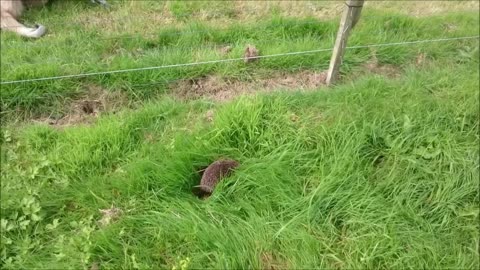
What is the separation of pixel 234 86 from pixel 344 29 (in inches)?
40.9

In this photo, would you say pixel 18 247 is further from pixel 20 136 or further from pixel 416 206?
pixel 416 206

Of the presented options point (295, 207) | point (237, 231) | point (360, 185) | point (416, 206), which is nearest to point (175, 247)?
point (237, 231)

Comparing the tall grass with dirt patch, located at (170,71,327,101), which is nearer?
the tall grass

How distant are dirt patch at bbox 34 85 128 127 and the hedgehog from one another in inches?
44.0

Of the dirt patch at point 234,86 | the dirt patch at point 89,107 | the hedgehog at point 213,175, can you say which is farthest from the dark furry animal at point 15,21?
the hedgehog at point 213,175

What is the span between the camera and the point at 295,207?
255cm

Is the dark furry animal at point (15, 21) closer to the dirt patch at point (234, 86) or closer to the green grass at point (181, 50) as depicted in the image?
the green grass at point (181, 50)

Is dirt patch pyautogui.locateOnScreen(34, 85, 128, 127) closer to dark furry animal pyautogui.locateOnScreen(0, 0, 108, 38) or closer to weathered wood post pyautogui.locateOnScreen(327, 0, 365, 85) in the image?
dark furry animal pyautogui.locateOnScreen(0, 0, 108, 38)

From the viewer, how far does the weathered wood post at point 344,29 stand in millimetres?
3158

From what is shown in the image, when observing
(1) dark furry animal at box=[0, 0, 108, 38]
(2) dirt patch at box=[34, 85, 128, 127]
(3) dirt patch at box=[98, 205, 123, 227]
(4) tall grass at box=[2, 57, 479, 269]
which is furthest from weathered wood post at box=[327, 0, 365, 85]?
(1) dark furry animal at box=[0, 0, 108, 38]

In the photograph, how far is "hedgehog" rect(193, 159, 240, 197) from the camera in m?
2.64

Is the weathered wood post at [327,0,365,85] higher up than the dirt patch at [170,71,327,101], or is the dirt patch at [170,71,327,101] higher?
the weathered wood post at [327,0,365,85]

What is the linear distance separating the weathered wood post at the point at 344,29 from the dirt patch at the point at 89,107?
1.77 meters

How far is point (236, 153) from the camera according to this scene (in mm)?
2877
